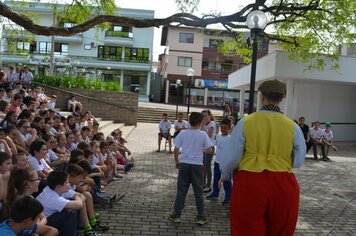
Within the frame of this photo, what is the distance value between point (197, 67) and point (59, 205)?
47662mm

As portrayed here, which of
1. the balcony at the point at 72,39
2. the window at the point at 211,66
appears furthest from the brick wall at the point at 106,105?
the window at the point at 211,66

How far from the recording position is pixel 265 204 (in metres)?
3.29

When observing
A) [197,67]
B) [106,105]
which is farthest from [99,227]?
[197,67]

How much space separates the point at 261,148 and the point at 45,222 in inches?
97.6

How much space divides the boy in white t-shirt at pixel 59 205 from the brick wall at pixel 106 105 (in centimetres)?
1750

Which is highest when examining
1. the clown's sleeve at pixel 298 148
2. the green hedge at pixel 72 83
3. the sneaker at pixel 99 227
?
the green hedge at pixel 72 83

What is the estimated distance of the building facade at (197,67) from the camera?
51.7m

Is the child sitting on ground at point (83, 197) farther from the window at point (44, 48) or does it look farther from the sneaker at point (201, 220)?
the window at point (44, 48)

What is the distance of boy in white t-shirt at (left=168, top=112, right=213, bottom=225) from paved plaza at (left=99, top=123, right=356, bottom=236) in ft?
1.10

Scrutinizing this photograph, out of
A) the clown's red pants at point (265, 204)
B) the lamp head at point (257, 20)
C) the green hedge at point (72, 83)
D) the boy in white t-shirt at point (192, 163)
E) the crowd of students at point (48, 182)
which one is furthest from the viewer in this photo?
the green hedge at point (72, 83)

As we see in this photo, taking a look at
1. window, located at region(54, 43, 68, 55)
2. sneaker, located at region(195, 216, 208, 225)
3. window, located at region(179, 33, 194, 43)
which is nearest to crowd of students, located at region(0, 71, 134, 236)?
sneaker, located at region(195, 216, 208, 225)

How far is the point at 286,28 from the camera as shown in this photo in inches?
665

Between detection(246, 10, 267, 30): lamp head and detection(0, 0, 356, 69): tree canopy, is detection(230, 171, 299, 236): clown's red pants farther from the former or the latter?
detection(0, 0, 356, 69): tree canopy

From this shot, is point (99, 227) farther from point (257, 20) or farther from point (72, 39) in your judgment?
point (72, 39)
